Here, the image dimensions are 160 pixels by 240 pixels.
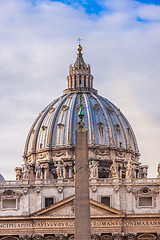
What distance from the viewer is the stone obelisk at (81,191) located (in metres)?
36.7

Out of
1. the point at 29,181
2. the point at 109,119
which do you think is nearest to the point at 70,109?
the point at 109,119

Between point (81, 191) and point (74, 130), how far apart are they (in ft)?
262

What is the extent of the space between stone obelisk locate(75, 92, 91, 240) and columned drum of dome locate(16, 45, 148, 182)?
70.4m

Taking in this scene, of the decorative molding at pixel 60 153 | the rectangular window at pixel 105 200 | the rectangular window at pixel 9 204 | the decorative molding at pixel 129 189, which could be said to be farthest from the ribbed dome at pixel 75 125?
the rectangular window at pixel 9 204

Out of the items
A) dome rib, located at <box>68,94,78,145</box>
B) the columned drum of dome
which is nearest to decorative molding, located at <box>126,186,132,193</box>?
the columned drum of dome

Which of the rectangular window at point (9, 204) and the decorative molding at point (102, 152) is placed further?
the decorative molding at point (102, 152)

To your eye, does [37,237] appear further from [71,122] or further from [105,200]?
[71,122]

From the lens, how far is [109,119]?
119 meters

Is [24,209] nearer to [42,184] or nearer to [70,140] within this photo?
[42,184]

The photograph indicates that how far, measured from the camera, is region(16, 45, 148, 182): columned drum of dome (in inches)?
4439

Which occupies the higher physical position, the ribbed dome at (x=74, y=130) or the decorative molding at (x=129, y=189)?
the ribbed dome at (x=74, y=130)

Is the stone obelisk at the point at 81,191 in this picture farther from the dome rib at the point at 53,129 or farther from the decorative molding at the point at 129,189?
the dome rib at the point at 53,129

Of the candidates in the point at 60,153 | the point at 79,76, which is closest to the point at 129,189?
the point at 60,153

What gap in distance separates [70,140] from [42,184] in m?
31.9
